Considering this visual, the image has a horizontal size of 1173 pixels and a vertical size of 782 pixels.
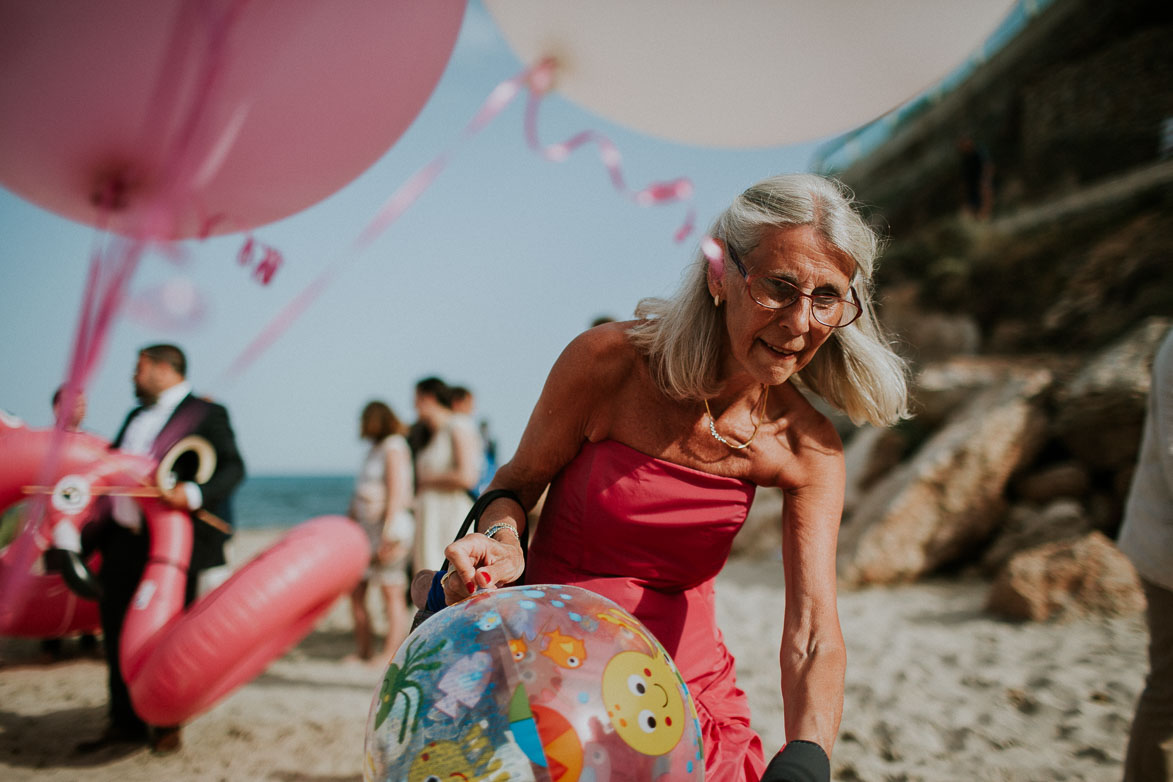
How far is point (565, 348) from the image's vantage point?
1673 mm

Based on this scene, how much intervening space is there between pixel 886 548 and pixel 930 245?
735 cm

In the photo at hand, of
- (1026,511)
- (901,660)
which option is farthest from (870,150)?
(901,660)

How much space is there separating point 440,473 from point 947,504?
419 centimetres

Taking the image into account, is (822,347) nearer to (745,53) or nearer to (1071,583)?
(745,53)

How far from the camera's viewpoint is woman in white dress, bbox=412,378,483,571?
477 centimetres

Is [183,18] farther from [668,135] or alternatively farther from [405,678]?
[405,678]

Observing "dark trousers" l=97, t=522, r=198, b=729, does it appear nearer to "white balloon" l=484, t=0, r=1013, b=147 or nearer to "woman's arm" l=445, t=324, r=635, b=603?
"woman's arm" l=445, t=324, r=635, b=603

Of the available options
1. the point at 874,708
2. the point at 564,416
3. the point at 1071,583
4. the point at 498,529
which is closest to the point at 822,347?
the point at 564,416

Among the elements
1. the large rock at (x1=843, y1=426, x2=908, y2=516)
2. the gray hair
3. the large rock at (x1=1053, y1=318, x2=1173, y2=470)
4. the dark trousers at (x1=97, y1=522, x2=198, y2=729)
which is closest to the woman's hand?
the gray hair

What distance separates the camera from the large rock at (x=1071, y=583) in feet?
15.1

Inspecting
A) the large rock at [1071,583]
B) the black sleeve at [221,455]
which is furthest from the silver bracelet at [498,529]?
the large rock at [1071,583]

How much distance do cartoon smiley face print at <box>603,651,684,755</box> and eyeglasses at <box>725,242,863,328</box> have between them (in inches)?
28.1

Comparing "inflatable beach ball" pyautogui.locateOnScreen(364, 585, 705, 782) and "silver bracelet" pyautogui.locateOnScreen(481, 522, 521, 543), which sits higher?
"silver bracelet" pyautogui.locateOnScreen(481, 522, 521, 543)

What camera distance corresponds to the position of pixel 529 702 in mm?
1006
